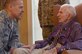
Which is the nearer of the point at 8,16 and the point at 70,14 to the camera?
the point at 8,16

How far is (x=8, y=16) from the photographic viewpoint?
2375 millimetres

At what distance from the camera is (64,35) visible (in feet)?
8.73

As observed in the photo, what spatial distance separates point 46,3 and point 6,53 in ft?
4.24

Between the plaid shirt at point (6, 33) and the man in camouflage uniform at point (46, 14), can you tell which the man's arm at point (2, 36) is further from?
the man in camouflage uniform at point (46, 14)

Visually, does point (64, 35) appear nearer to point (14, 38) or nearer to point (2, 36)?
point (14, 38)

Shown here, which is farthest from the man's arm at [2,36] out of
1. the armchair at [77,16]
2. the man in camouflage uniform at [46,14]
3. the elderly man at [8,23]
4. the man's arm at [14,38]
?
the man in camouflage uniform at [46,14]

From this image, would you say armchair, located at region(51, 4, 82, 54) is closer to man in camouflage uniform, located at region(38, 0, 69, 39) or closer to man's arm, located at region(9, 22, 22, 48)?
man in camouflage uniform, located at region(38, 0, 69, 39)

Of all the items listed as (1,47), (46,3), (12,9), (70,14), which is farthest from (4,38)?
(46,3)

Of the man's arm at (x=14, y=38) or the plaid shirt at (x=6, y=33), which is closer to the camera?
the plaid shirt at (x=6, y=33)

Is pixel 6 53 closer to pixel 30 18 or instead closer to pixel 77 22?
pixel 77 22

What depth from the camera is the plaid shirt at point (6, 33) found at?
2.30 m

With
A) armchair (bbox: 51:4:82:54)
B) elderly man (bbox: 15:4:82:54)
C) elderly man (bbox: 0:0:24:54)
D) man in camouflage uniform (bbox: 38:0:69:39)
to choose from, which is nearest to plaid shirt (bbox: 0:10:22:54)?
elderly man (bbox: 0:0:24:54)

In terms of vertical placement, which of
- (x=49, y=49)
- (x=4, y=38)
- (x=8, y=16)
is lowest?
(x=49, y=49)

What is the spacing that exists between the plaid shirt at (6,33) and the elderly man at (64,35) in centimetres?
12
